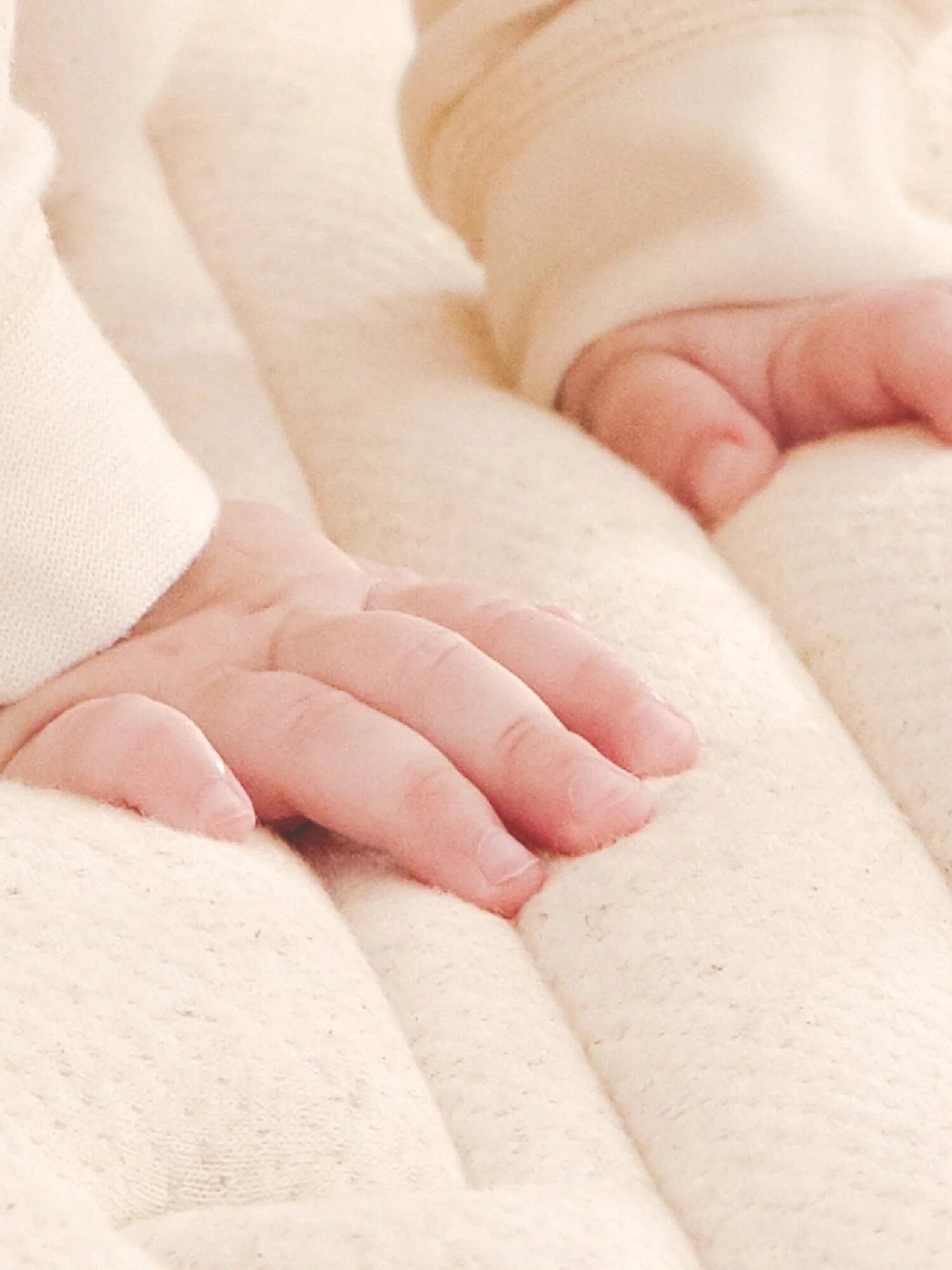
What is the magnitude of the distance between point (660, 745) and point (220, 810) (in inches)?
4.6

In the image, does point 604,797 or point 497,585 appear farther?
point 497,585

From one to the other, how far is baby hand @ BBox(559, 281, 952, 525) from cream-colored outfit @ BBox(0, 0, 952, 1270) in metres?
0.01

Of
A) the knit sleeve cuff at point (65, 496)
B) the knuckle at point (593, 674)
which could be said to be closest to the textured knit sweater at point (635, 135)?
the knit sleeve cuff at point (65, 496)

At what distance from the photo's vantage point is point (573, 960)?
1.26 ft

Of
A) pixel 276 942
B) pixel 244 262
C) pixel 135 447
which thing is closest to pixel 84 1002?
pixel 276 942

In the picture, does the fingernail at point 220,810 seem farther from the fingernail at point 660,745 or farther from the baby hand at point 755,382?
the baby hand at point 755,382

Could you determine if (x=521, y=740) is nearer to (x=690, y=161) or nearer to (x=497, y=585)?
(x=497, y=585)

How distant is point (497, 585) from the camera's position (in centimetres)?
52

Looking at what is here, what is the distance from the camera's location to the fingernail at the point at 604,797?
41 centimetres

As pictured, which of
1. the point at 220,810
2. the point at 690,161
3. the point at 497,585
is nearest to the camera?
the point at 220,810

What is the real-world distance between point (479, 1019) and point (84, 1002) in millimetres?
93

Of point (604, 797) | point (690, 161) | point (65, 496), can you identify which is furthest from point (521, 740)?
point (690, 161)

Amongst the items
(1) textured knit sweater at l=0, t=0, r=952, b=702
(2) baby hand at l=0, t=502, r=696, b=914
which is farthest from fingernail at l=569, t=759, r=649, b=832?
(1) textured knit sweater at l=0, t=0, r=952, b=702

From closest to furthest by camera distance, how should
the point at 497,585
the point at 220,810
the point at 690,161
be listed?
1. the point at 220,810
2. the point at 497,585
3. the point at 690,161
